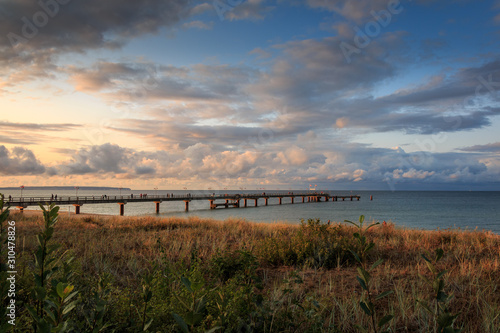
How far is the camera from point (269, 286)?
5.80 m

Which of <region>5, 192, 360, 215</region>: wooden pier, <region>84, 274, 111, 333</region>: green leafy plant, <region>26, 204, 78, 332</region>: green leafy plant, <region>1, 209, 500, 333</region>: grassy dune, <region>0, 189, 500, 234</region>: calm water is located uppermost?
<region>26, 204, 78, 332</region>: green leafy plant

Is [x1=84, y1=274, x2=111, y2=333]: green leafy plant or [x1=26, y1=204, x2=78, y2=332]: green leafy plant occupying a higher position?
[x1=26, y1=204, x2=78, y2=332]: green leafy plant

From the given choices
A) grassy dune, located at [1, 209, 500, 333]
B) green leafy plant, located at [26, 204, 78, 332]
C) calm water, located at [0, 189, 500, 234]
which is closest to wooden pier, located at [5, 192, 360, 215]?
calm water, located at [0, 189, 500, 234]

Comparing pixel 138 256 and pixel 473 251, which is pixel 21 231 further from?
pixel 473 251

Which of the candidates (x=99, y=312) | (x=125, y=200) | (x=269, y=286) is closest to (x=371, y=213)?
(x=125, y=200)

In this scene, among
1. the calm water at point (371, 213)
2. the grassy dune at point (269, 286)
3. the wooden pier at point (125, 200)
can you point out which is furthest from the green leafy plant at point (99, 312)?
the calm water at point (371, 213)

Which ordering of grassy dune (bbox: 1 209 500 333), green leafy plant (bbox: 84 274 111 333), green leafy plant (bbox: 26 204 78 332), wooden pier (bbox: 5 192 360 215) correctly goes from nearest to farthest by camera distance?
green leafy plant (bbox: 26 204 78 332), green leafy plant (bbox: 84 274 111 333), grassy dune (bbox: 1 209 500 333), wooden pier (bbox: 5 192 360 215)

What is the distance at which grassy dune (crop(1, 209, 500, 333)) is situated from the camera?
336 centimetres

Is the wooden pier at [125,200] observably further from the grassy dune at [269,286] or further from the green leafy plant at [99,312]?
the green leafy plant at [99,312]

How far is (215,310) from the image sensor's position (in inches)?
139

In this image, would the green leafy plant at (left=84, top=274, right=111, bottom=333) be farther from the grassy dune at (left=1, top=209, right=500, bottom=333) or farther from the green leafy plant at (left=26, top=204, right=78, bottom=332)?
the green leafy plant at (left=26, top=204, right=78, bottom=332)

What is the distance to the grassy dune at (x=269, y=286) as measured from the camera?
3355 mm

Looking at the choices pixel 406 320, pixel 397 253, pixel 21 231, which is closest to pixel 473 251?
pixel 397 253

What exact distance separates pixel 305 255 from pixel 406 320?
3989 millimetres
